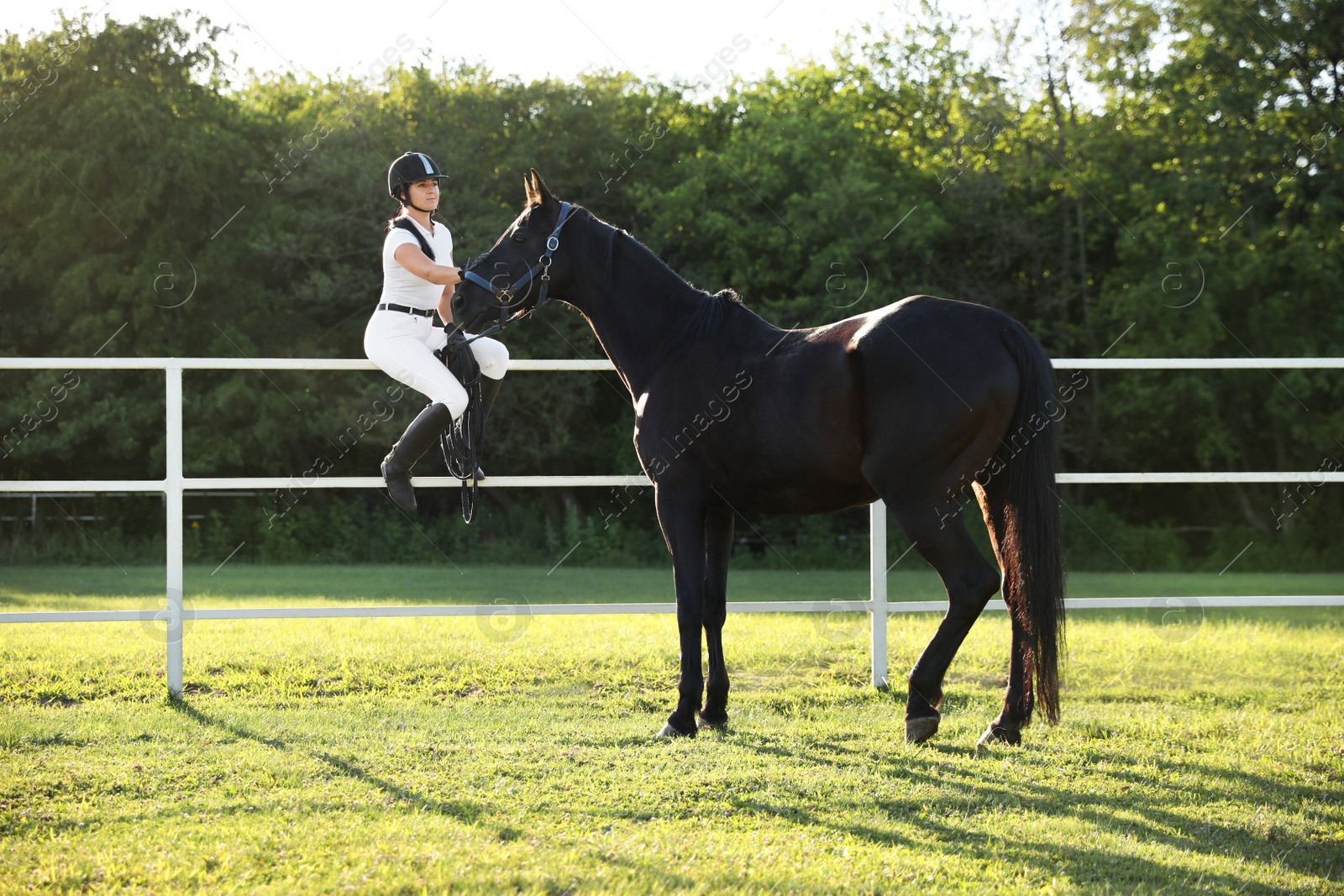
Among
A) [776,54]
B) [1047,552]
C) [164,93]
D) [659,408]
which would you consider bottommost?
[1047,552]

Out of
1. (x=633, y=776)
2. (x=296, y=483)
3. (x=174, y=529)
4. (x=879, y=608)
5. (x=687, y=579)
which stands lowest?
(x=633, y=776)

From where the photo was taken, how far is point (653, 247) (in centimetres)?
1692

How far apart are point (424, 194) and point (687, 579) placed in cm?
196

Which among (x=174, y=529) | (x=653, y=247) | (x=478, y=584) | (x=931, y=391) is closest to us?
(x=931, y=391)

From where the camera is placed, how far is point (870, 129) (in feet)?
62.8

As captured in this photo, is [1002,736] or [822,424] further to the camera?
[1002,736]

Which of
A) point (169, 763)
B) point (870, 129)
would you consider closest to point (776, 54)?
point (870, 129)

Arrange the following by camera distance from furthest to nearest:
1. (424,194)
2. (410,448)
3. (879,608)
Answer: (879,608)
(424,194)
(410,448)

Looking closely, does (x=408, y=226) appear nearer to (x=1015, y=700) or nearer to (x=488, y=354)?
(x=488, y=354)

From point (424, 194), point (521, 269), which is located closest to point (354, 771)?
point (521, 269)

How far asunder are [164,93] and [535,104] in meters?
5.69

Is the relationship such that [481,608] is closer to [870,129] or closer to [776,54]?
[870,129]

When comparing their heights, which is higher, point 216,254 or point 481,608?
point 216,254

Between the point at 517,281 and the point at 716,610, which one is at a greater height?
the point at 517,281
